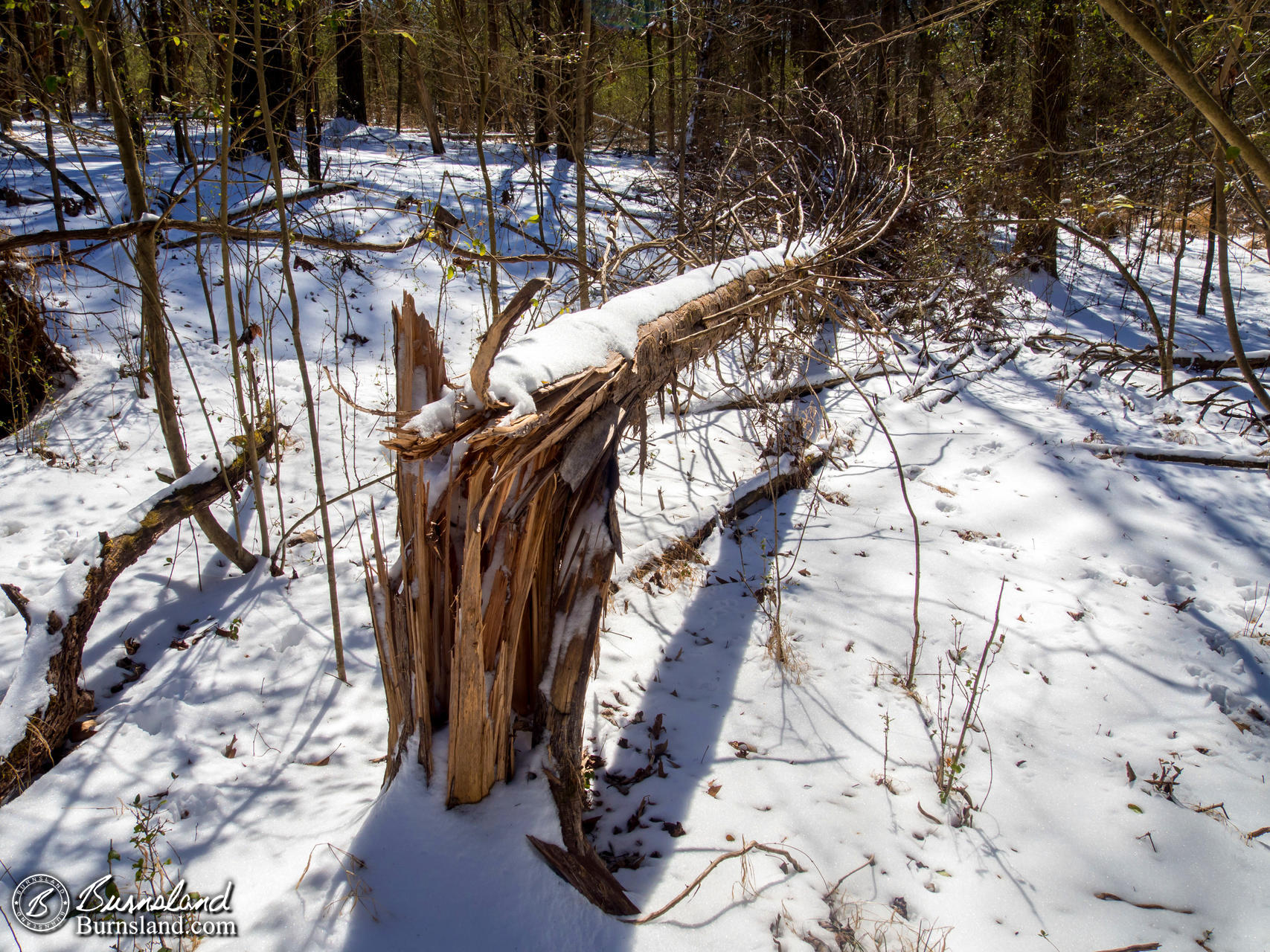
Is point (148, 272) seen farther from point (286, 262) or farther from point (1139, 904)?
point (1139, 904)

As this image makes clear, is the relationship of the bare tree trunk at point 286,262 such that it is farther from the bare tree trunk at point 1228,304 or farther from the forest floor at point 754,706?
the bare tree trunk at point 1228,304

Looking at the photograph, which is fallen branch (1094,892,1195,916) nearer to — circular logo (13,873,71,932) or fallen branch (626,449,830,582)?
fallen branch (626,449,830,582)

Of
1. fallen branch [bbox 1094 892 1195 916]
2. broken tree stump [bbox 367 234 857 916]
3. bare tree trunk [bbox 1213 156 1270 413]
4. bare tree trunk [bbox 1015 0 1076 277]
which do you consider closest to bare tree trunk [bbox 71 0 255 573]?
broken tree stump [bbox 367 234 857 916]

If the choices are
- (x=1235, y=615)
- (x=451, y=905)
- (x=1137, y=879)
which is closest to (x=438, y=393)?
(x=451, y=905)

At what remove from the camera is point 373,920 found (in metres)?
1.56

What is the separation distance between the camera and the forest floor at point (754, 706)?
5.93 ft

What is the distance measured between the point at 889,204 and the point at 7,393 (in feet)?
24.3

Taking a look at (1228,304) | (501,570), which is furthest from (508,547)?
(1228,304)

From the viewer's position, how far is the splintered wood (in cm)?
156

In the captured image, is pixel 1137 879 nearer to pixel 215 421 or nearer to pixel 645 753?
pixel 645 753

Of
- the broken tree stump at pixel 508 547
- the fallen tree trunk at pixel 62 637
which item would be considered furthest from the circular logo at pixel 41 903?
the broken tree stump at pixel 508 547

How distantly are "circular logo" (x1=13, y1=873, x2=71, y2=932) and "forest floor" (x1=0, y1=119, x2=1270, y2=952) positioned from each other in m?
0.03

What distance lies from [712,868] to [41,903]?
1795mm

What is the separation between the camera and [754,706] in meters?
2.74
